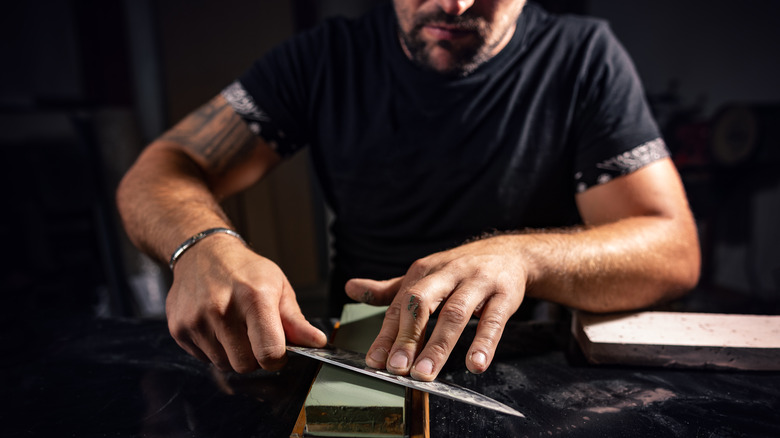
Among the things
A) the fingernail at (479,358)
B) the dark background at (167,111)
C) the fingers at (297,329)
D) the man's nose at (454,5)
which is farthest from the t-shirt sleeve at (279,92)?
the dark background at (167,111)

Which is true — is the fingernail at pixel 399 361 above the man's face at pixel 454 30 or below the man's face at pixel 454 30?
below

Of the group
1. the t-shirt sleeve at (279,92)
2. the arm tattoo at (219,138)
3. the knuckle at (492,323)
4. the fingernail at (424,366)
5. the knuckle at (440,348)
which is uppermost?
the t-shirt sleeve at (279,92)

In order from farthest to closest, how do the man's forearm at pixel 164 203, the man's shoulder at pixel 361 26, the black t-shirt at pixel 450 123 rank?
the man's shoulder at pixel 361 26 < the black t-shirt at pixel 450 123 < the man's forearm at pixel 164 203

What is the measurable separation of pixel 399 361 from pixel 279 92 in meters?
0.99

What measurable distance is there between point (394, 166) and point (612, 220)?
63 centimetres

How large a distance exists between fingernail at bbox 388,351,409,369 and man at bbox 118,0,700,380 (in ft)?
1.09

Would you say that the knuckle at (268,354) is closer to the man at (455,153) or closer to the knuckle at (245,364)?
the knuckle at (245,364)

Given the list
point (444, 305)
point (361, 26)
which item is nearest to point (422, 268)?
point (444, 305)

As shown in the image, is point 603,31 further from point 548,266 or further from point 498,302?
point 498,302

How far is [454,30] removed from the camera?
3.59 ft

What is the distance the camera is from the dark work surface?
581 millimetres

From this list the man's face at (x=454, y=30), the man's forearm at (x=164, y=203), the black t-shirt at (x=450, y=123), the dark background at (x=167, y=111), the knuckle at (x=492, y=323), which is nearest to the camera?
the knuckle at (x=492, y=323)

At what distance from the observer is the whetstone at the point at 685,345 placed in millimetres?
701

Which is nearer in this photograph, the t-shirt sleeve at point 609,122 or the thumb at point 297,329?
the thumb at point 297,329
